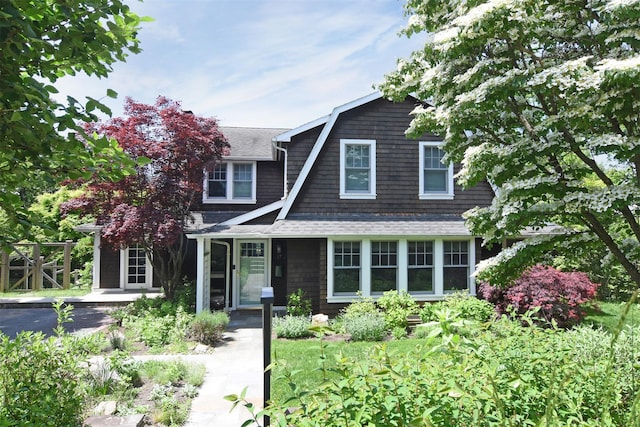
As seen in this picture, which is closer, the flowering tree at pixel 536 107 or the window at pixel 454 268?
the flowering tree at pixel 536 107

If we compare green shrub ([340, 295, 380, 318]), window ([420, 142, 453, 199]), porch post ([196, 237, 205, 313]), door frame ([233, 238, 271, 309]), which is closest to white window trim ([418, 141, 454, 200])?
window ([420, 142, 453, 199])

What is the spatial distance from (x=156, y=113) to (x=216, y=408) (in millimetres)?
9195

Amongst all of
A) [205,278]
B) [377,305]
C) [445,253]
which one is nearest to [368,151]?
[445,253]

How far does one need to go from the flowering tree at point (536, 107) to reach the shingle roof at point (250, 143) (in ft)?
29.6

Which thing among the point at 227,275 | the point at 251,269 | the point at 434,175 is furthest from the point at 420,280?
the point at 227,275

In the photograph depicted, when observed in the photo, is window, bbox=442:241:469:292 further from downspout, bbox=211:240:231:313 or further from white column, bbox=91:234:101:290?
white column, bbox=91:234:101:290

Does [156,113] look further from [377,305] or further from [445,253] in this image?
[445,253]

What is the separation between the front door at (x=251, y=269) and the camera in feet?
A: 44.7

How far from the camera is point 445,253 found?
1215 centimetres

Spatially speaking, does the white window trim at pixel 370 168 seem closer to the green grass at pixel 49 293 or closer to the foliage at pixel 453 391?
the foliage at pixel 453 391

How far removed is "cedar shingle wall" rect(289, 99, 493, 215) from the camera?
12.2 m

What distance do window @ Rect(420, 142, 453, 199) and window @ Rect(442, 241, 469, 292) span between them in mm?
1582

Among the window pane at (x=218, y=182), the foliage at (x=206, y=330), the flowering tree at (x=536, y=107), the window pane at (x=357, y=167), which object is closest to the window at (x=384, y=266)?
the window pane at (x=357, y=167)

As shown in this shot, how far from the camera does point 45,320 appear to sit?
11.7 m
